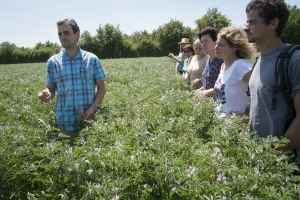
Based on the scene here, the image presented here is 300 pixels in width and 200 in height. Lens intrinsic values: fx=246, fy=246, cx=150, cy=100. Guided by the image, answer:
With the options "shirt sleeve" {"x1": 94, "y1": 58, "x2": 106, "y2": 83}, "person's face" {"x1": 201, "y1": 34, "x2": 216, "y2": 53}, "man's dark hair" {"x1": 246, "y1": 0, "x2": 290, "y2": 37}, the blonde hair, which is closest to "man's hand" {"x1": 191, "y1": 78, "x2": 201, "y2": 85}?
"person's face" {"x1": 201, "y1": 34, "x2": 216, "y2": 53}

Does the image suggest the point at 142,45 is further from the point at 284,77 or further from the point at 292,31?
the point at 284,77

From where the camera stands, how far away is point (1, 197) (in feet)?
6.99

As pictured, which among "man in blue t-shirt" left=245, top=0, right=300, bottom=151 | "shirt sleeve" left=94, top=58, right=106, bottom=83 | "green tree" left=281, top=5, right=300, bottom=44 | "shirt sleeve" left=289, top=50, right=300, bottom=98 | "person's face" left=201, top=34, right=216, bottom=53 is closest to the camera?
"shirt sleeve" left=289, top=50, right=300, bottom=98

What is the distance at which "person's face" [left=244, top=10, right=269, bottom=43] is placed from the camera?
99.0 inches

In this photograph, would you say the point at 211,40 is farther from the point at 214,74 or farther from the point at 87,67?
the point at 87,67

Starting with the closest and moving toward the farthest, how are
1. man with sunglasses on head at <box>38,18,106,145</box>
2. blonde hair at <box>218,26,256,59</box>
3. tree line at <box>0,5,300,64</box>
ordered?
1. blonde hair at <box>218,26,256,59</box>
2. man with sunglasses on head at <box>38,18,106,145</box>
3. tree line at <box>0,5,300,64</box>

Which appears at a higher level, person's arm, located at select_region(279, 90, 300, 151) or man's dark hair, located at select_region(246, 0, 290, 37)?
man's dark hair, located at select_region(246, 0, 290, 37)

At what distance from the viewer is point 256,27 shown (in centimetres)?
254

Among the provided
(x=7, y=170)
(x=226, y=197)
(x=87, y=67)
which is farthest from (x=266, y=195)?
(x=87, y=67)

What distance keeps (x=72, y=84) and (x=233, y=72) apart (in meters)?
2.40

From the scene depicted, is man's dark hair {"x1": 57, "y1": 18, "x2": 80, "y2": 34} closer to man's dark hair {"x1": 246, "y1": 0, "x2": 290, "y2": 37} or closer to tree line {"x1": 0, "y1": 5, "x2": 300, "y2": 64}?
man's dark hair {"x1": 246, "y1": 0, "x2": 290, "y2": 37}

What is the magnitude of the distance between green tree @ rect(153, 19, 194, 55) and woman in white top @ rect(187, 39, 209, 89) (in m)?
62.6

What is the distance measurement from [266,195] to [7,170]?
2041 mm

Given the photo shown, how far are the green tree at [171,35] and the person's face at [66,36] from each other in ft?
213
